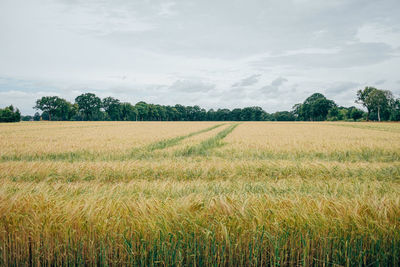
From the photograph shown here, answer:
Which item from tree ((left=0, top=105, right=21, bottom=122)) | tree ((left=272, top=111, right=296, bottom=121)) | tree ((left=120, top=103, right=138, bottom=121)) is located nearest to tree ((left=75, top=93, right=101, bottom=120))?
tree ((left=120, top=103, right=138, bottom=121))

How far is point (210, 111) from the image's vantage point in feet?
529

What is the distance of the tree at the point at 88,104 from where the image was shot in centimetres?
11412

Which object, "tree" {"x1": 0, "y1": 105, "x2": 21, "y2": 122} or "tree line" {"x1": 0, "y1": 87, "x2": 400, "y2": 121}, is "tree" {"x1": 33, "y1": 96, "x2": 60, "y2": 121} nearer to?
"tree line" {"x1": 0, "y1": 87, "x2": 400, "y2": 121}

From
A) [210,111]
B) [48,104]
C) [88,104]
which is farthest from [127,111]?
[210,111]

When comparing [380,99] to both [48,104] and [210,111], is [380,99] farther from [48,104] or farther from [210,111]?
[48,104]

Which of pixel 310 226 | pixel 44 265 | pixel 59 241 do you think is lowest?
pixel 44 265

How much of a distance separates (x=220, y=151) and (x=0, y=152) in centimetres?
1183

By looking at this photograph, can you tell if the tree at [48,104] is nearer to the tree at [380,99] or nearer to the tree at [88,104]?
the tree at [88,104]

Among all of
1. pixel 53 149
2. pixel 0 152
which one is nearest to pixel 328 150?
pixel 53 149

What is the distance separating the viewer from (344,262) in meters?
2.68

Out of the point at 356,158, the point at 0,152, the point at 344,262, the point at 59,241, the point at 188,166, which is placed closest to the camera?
the point at 344,262

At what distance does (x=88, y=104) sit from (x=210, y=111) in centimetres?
8349

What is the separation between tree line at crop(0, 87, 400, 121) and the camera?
8831 centimetres

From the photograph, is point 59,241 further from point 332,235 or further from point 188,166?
point 188,166
